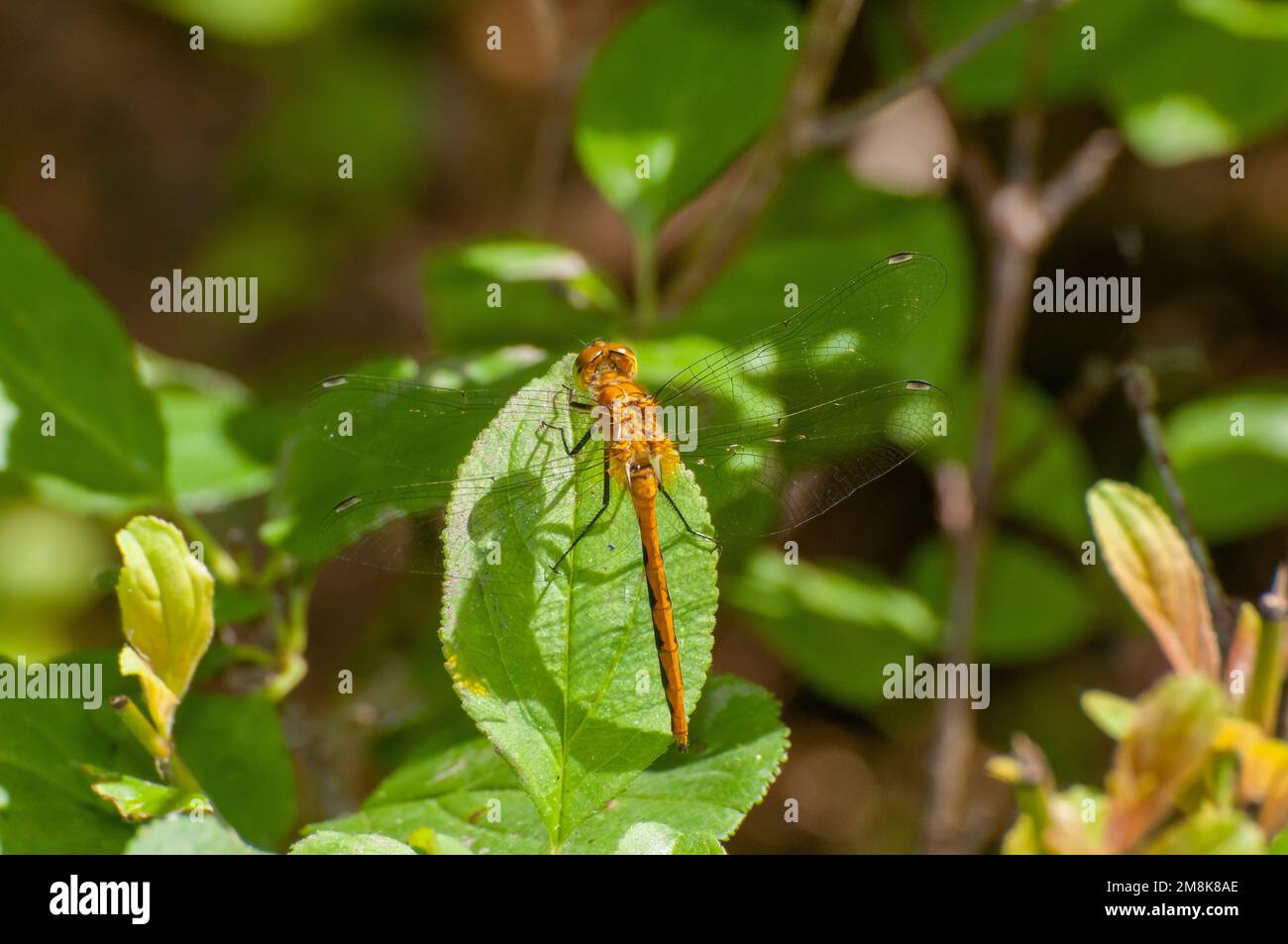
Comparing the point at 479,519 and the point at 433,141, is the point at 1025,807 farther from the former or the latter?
the point at 433,141

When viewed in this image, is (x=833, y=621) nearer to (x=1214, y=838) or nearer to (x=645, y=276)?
(x=645, y=276)

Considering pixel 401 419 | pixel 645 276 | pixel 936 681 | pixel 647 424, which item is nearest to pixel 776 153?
pixel 645 276

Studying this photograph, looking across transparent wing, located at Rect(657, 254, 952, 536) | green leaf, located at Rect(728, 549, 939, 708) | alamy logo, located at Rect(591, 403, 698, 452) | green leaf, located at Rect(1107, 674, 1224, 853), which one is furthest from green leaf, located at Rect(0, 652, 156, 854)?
green leaf, located at Rect(728, 549, 939, 708)

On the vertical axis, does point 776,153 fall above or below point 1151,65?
below

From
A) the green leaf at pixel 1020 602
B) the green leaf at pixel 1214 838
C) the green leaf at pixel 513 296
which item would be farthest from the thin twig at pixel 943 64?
the green leaf at pixel 1214 838

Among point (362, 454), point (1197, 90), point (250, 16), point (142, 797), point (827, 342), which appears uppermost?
point (250, 16)

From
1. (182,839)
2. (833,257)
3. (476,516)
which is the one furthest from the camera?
(833,257)

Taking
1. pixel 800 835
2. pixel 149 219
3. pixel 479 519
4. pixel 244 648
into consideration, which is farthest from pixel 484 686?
pixel 149 219
